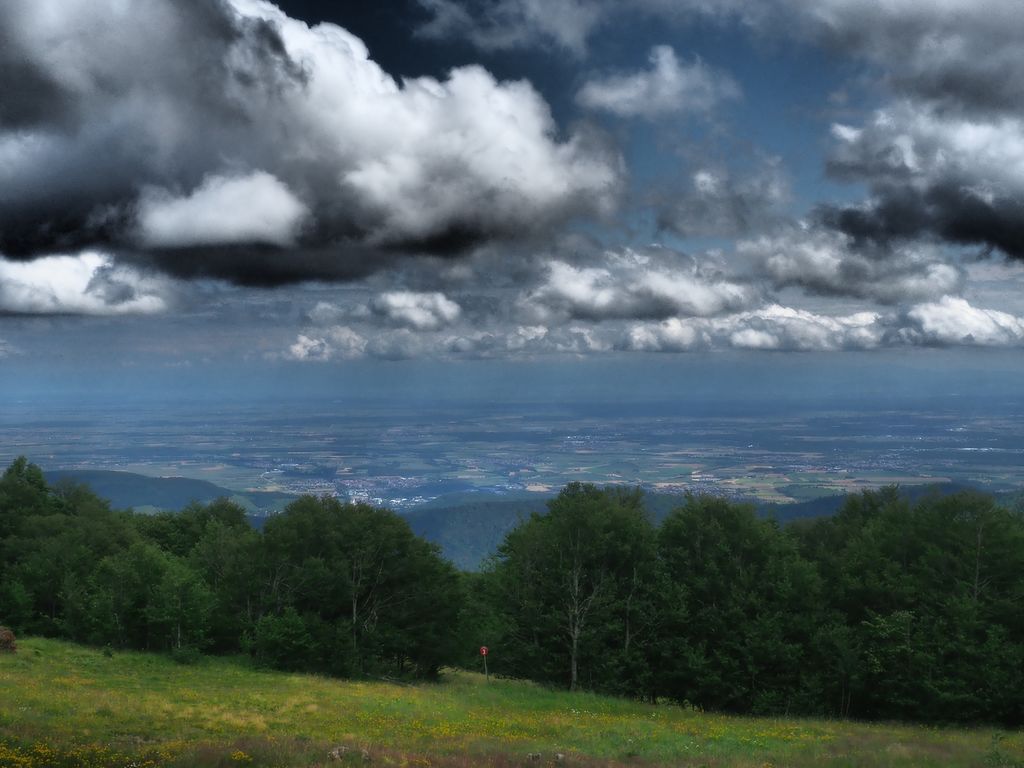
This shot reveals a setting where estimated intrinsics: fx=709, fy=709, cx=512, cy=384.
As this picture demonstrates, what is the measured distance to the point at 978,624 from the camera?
122 feet

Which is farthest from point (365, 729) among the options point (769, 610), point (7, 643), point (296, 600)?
point (769, 610)

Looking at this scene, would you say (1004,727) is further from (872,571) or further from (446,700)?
(446,700)

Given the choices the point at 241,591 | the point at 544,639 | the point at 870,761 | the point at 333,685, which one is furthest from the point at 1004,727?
the point at 241,591

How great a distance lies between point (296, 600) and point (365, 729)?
22.9 m

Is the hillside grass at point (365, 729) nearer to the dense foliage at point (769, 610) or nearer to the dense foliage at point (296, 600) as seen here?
the dense foliage at point (769, 610)

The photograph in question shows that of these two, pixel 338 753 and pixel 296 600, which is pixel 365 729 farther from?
pixel 296 600

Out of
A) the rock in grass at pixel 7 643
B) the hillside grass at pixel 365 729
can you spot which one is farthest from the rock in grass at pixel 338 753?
the rock in grass at pixel 7 643

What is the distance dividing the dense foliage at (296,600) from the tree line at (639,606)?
135 mm

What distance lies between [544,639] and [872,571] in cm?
2036

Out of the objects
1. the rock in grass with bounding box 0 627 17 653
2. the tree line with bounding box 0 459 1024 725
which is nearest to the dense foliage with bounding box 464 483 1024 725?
the tree line with bounding box 0 459 1024 725

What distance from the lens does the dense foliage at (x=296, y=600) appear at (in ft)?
143

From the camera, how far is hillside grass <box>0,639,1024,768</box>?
1883 cm

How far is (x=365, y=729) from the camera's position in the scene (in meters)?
24.6

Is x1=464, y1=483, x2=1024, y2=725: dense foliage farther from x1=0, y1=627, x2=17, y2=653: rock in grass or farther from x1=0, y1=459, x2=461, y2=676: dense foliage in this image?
x1=0, y1=627, x2=17, y2=653: rock in grass
